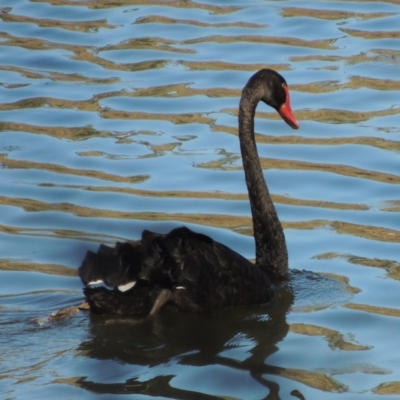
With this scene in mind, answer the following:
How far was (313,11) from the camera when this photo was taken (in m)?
14.1

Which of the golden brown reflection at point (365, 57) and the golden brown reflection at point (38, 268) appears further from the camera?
the golden brown reflection at point (365, 57)

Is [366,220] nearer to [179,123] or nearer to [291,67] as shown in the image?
[179,123]

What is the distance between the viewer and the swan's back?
22.4 ft

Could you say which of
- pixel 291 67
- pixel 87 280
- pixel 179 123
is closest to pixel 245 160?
pixel 87 280

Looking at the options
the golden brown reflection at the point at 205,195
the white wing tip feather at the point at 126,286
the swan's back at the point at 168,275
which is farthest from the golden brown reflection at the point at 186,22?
the white wing tip feather at the point at 126,286

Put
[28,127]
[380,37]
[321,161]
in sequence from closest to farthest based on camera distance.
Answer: [321,161] < [28,127] < [380,37]

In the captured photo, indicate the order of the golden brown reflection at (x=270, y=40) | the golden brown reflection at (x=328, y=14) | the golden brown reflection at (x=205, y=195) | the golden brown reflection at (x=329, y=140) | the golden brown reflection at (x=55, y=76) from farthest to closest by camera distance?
the golden brown reflection at (x=328, y=14), the golden brown reflection at (x=270, y=40), the golden brown reflection at (x=55, y=76), the golden brown reflection at (x=329, y=140), the golden brown reflection at (x=205, y=195)

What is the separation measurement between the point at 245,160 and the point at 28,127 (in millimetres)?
3307

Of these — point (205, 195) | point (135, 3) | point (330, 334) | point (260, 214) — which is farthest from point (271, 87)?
point (135, 3)

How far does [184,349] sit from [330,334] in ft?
2.77

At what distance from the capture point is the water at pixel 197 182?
6531 millimetres

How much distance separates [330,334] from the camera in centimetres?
698

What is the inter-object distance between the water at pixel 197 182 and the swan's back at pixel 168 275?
0.13 meters

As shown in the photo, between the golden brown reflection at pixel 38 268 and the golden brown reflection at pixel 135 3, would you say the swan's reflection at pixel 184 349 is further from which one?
the golden brown reflection at pixel 135 3
